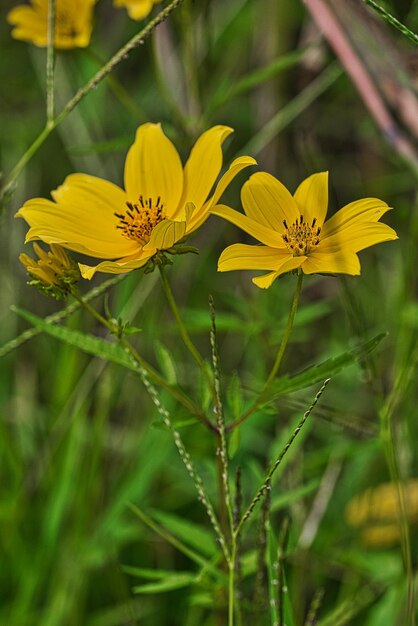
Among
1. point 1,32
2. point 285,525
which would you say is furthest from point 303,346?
point 1,32

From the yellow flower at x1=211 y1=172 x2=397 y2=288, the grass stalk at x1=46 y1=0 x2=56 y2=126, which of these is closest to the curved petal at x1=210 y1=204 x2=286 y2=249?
the yellow flower at x1=211 y1=172 x2=397 y2=288

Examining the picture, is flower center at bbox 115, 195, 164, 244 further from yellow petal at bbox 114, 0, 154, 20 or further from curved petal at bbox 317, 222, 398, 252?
yellow petal at bbox 114, 0, 154, 20

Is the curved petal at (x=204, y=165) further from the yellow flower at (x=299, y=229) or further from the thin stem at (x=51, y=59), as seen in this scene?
the thin stem at (x=51, y=59)

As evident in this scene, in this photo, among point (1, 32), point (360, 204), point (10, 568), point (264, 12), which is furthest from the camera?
point (1, 32)

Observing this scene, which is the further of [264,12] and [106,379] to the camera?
[264,12]

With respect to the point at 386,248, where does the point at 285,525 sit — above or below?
below

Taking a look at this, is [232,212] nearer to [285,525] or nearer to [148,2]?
[285,525]

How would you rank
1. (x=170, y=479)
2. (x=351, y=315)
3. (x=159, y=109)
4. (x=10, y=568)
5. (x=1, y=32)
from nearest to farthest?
(x=351, y=315)
(x=10, y=568)
(x=170, y=479)
(x=159, y=109)
(x=1, y=32)
